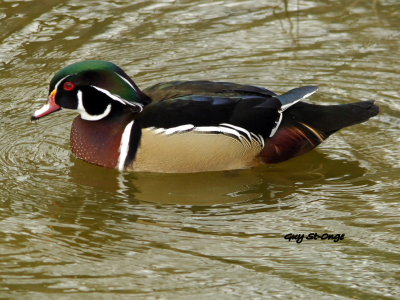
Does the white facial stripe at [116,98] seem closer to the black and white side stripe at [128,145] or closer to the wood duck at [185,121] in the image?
the wood duck at [185,121]

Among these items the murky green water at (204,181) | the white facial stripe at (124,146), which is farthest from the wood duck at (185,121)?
the murky green water at (204,181)

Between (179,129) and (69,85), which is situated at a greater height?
(69,85)

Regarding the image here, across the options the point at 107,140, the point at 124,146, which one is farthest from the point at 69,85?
the point at 124,146

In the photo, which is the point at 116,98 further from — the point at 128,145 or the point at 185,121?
the point at 185,121

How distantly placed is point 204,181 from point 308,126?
3.39 feet

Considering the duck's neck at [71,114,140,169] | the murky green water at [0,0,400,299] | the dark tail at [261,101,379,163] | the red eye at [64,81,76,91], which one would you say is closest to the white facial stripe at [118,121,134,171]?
the duck's neck at [71,114,140,169]

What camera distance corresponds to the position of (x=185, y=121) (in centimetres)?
719

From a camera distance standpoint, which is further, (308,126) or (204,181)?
(308,126)

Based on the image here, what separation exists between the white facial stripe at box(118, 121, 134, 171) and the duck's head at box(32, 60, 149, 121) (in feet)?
0.64

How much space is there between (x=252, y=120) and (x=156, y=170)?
0.87 metres

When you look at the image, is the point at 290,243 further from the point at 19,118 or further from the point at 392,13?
the point at 392,13

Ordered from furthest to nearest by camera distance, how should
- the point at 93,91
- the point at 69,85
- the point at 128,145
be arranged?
the point at 93,91, the point at 69,85, the point at 128,145

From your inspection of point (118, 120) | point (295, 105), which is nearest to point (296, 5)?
point (295, 105)

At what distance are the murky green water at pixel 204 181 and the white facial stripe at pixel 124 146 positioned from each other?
4.8 inches
